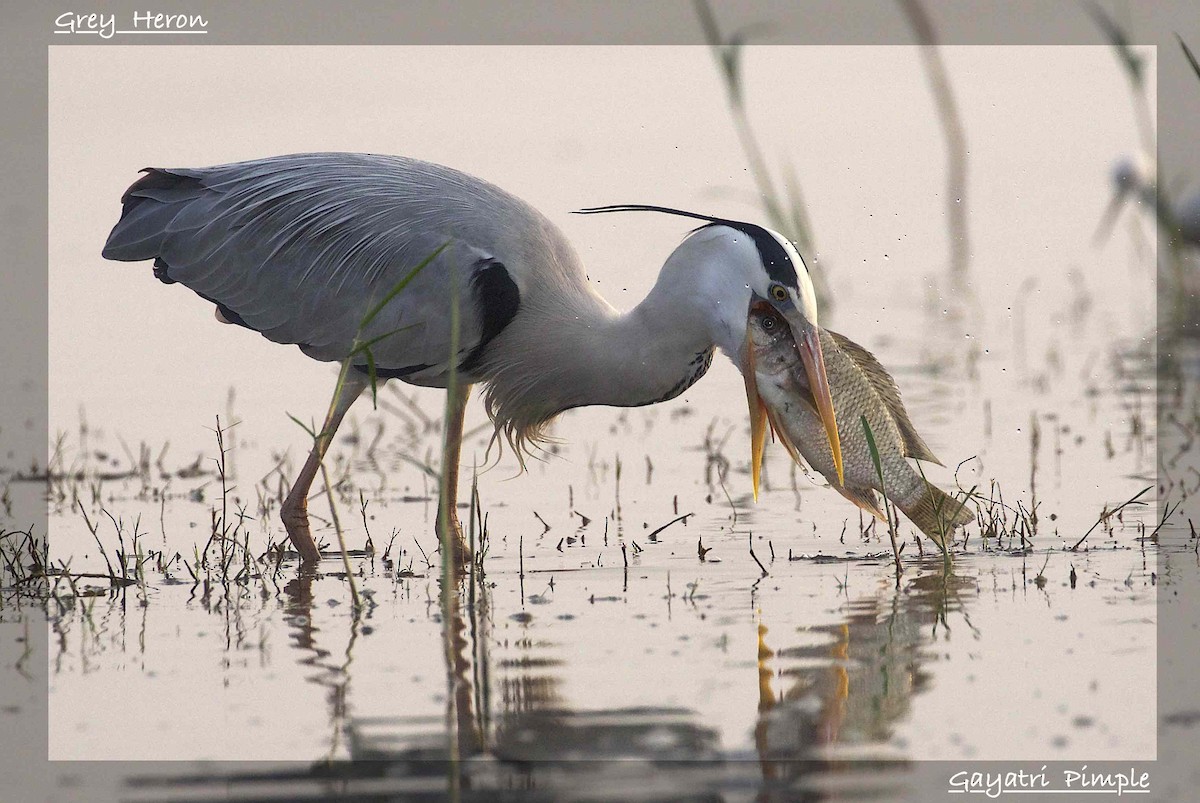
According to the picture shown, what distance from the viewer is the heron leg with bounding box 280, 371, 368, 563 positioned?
6301mm

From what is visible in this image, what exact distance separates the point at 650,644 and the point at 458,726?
791 mm

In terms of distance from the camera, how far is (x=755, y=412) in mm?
6051

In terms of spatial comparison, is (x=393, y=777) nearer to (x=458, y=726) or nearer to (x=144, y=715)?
(x=458, y=726)

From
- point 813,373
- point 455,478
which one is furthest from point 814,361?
point 455,478

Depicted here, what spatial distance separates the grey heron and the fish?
0.07 meters

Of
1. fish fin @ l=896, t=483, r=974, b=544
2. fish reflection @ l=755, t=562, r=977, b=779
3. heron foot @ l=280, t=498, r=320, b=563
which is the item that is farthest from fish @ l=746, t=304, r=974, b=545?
heron foot @ l=280, t=498, r=320, b=563

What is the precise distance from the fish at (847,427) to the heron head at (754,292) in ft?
0.13

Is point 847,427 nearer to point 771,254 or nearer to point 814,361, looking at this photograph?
point 814,361

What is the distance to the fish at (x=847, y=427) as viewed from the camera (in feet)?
19.0

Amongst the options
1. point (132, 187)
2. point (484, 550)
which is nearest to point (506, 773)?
point (484, 550)

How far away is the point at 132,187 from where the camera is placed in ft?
24.0

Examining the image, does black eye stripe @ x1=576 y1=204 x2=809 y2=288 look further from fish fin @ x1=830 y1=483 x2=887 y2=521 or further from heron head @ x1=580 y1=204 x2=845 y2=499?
fish fin @ x1=830 y1=483 x2=887 y2=521

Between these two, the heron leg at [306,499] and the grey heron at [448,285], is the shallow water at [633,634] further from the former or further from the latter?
the grey heron at [448,285]

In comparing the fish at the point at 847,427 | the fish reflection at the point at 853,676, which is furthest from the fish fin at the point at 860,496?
the fish reflection at the point at 853,676
